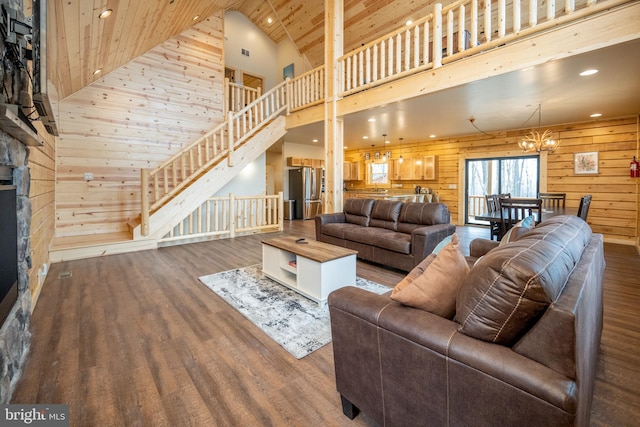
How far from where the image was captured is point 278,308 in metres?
2.79

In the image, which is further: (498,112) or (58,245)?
(498,112)

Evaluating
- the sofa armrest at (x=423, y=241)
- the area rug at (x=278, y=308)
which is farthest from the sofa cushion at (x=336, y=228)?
the sofa armrest at (x=423, y=241)

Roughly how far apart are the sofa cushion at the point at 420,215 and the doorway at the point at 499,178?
3.62 m

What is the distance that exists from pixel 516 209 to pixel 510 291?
3804mm

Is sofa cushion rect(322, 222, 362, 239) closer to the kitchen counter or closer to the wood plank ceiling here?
the kitchen counter

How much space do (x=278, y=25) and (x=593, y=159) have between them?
28.4 feet

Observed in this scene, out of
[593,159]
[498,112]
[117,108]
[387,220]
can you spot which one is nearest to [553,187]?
[593,159]

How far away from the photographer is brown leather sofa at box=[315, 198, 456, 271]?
371 centimetres

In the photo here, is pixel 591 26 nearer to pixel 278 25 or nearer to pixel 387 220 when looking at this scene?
pixel 387 220

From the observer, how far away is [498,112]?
546 centimetres

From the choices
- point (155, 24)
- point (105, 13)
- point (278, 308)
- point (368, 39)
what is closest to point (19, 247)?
point (278, 308)

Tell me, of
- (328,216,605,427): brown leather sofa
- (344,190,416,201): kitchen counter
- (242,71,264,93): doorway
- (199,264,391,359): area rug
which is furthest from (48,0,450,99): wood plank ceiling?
(344,190,416,201): kitchen counter

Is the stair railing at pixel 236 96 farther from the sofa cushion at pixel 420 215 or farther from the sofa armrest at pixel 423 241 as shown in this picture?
the sofa armrest at pixel 423 241

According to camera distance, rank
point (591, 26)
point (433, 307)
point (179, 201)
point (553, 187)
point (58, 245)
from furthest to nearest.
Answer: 1. point (553, 187)
2. point (179, 201)
3. point (58, 245)
4. point (591, 26)
5. point (433, 307)
